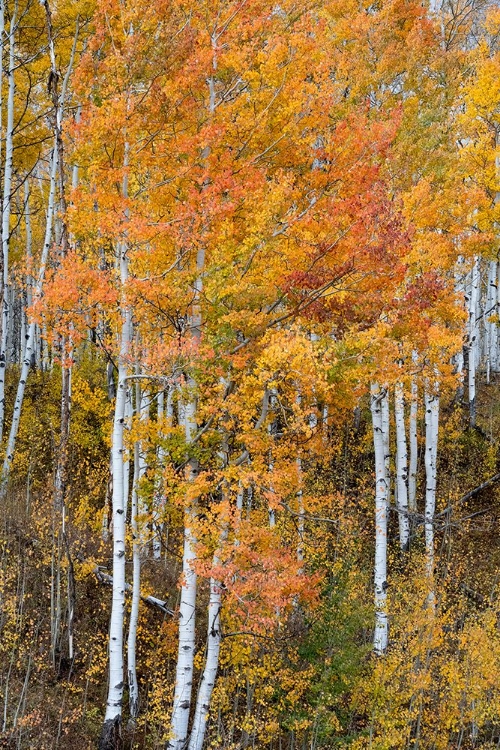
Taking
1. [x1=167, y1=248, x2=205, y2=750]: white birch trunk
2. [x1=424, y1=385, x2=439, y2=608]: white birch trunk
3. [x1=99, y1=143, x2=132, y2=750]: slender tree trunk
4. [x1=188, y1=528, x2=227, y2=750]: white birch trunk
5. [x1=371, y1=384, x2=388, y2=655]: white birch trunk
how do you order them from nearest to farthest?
1. [x1=99, y1=143, x2=132, y2=750]: slender tree trunk
2. [x1=167, y1=248, x2=205, y2=750]: white birch trunk
3. [x1=188, y1=528, x2=227, y2=750]: white birch trunk
4. [x1=371, y1=384, x2=388, y2=655]: white birch trunk
5. [x1=424, y1=385, x2=439, y2=608]: white birch trunk

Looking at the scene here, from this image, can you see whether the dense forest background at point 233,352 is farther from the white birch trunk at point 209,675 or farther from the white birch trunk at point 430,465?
the white birch trunk at point 430,465

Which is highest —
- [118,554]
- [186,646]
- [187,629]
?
[118,554]

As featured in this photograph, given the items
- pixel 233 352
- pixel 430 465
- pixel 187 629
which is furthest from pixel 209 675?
pixel 430 465

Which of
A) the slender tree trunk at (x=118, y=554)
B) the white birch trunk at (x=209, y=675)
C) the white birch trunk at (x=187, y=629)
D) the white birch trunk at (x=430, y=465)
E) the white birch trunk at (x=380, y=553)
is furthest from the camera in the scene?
the white birch trunk at (x=430, y=465)

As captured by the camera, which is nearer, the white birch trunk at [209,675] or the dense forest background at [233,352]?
the dense forest background at [233,352]

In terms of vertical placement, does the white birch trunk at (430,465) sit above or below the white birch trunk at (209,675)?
above

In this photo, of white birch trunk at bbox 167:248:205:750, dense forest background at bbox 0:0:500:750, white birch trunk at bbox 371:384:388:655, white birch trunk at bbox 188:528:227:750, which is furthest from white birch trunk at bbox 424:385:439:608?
white birch trunk at bbox 167:248:205:750

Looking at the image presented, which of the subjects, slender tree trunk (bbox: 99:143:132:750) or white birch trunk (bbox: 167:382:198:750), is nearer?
slender tree trunk (bbox: 99:143:132:750)

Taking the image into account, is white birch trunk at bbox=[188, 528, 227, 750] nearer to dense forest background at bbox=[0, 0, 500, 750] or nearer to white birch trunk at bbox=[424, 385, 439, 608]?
dense forest background at bbox=[0, 0, 500, 750]

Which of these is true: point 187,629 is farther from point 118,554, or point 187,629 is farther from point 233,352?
point 233,352

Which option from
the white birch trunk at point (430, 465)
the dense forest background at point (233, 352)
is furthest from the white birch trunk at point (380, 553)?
the white birch trunk at point (430, 465)

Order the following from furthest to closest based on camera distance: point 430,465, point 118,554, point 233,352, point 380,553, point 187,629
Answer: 1. point 430,465
2. point 380,553
3. point 233,352
4. point 187,629
5. point 118,554

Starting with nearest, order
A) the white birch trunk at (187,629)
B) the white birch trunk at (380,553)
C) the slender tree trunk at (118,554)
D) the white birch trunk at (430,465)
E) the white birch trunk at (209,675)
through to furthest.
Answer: the slender tree trunk at (118,554), the white birch trunk at (187,629), the white birch trunk at (209,675), the white birch trunk at (380,553), the white birch trunk at (430,465)

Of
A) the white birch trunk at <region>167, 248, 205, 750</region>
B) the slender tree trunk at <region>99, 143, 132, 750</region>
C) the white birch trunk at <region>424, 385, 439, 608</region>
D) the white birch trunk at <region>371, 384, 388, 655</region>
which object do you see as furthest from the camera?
the white birch trunk at <region>424, 385, 439, 608</region>
